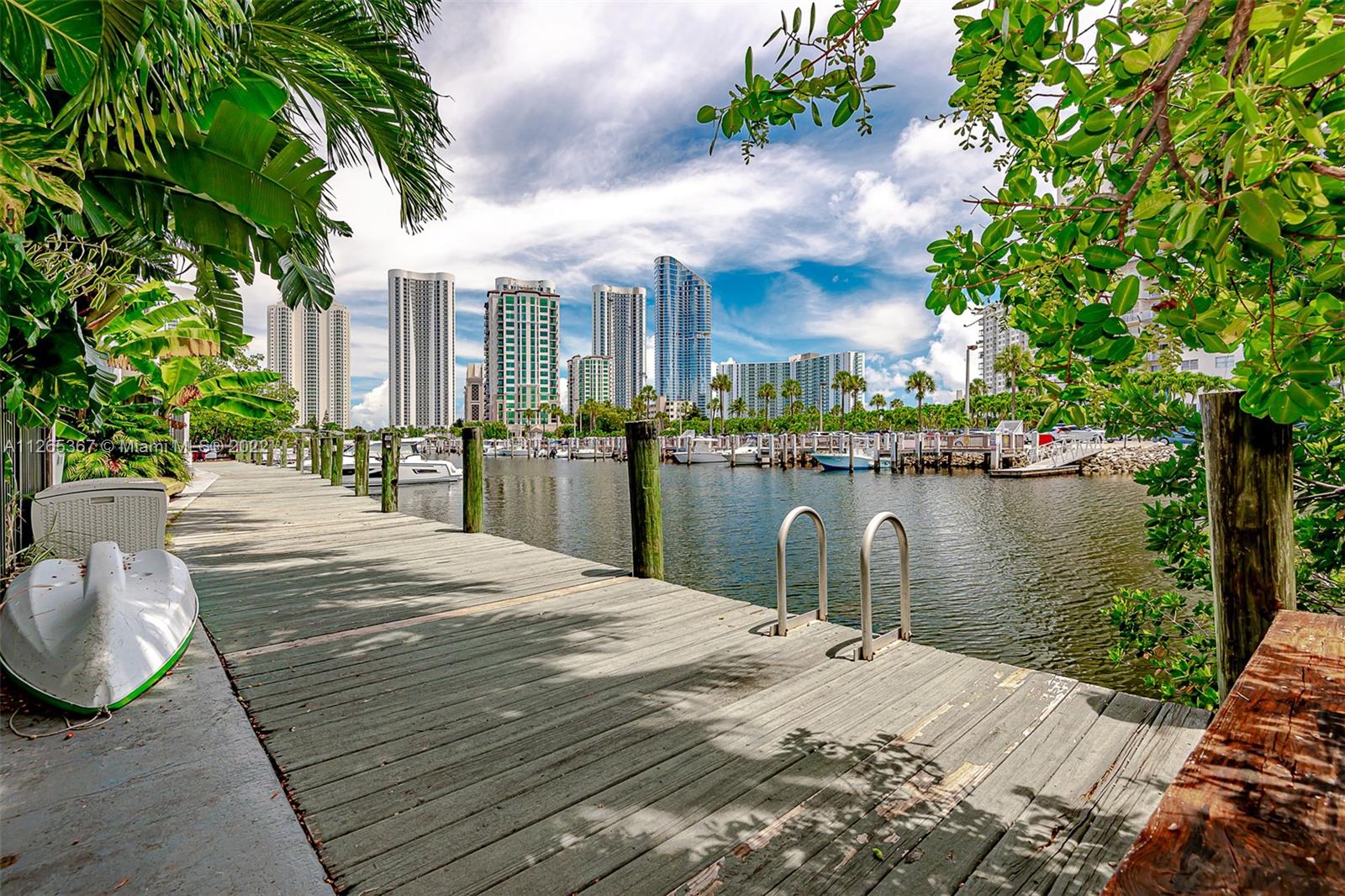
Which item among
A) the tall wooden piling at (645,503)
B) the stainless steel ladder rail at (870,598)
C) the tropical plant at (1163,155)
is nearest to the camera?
the tropical plant at (1163,155)

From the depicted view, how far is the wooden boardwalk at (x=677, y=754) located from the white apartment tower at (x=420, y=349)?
544 feet

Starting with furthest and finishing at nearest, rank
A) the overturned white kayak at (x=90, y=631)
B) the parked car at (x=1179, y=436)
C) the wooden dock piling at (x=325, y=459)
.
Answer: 1. the wooden dock piling at (x=325, y=459)
2. the parked car at (x=1179, y=436)
3. the overturned white kayak at (x=90, y=631)

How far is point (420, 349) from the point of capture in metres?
165

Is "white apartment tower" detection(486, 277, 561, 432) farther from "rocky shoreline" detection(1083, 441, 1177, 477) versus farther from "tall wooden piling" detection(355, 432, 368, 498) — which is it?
"tall wooden piling" detection(355, 432, 368, 498)

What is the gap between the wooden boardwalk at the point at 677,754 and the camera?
2314 mm

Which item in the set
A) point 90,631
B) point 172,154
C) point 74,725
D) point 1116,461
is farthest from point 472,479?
point 1116,461

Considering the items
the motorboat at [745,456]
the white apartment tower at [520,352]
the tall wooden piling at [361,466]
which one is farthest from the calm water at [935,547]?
the white apartment tower at [520,352]

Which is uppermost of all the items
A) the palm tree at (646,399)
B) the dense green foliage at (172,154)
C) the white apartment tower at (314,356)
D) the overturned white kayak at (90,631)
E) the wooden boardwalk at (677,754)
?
the white apartment tower at (314,356)

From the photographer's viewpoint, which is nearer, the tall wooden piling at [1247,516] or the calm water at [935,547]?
the tall wooden piling at [1247,516]

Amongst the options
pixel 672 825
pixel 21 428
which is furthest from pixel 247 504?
pixel 672 825

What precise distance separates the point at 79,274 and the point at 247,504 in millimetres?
11374

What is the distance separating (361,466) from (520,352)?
135326 mm

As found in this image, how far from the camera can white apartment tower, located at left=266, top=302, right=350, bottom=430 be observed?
9975 cm

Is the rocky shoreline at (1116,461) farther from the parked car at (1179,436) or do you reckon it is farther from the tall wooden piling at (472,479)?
the parked car at (1179,436)
